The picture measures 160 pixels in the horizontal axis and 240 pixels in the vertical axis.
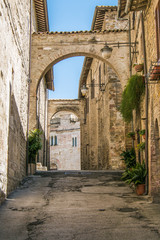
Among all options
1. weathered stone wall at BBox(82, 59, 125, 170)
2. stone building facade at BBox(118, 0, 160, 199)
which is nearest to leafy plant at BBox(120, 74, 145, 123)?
stone building facade at BBox(118, 0, 160, 199)

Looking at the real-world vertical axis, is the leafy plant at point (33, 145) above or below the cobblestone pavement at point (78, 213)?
above

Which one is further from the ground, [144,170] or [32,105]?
[32,105]

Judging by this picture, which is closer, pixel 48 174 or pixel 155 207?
pixel 155 207

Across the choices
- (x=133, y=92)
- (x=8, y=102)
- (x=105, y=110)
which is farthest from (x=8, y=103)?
(x=105, y=110)

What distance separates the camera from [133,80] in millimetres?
10430

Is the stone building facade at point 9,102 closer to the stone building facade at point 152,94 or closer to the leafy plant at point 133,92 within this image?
the stone building facade at point 152,94

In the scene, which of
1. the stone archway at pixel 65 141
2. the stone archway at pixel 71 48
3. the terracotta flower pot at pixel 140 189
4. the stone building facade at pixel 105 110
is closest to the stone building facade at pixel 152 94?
the terracotta flower pot at pixel 140 189

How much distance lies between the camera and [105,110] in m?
21.0

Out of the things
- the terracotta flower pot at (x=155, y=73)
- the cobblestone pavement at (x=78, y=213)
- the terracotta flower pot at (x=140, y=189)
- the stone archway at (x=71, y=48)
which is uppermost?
the stone archway at (x=71, y=48)

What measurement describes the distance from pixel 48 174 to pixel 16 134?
409 cm

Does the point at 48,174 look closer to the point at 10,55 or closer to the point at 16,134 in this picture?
the point at 16,134

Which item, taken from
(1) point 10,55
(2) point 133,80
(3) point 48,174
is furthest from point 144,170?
(3) point 48,174

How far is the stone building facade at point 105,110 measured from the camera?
1871 cm

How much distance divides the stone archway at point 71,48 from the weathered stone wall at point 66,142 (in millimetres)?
27965
